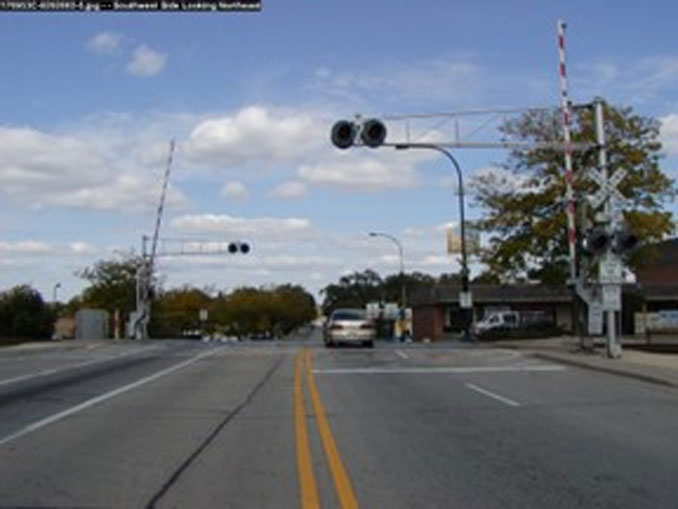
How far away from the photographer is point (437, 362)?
27234 mm

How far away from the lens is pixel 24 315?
5966 cm

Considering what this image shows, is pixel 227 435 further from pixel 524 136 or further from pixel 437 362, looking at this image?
pixel 524 136

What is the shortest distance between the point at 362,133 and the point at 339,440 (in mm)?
15188

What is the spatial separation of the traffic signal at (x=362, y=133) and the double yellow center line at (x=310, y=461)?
31.9 feet

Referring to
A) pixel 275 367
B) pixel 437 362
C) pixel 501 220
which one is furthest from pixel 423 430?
pixel 501 220

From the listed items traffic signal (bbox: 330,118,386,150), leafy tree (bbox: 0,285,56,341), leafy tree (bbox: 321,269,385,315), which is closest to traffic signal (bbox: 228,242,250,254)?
leafy tree (bbox: 0,285,56,341)

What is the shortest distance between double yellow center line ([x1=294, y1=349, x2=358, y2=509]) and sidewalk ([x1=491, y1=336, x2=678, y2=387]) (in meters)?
7.11

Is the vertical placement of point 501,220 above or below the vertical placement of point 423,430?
above

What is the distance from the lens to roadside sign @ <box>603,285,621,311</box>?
84.6 feet

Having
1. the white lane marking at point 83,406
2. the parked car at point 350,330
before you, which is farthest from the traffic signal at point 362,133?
the parked car at point 350,330

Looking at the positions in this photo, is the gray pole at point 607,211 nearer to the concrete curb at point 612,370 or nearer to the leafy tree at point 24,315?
the concrete curb at point 612,370

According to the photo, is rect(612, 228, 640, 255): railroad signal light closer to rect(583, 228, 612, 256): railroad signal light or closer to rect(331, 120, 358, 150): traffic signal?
rect(583, 228, 612, 256): railroad signal light

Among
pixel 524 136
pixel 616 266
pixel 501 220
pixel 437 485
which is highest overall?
pixel 524 136

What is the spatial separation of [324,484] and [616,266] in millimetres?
18473
